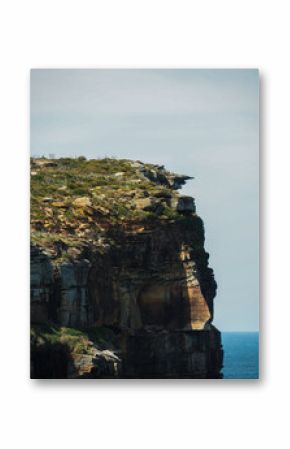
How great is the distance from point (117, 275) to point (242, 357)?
71.7 inches

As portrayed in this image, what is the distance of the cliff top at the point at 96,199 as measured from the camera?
3719cm

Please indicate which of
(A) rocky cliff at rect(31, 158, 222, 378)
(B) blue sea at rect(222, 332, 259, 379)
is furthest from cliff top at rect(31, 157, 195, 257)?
(B) blue sea at rect(222, 332, 259, 379)

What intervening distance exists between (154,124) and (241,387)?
11.0 feet

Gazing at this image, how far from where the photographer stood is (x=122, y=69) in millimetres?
37031

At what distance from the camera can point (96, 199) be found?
3762cm

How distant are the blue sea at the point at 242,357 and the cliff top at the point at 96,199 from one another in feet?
5.57

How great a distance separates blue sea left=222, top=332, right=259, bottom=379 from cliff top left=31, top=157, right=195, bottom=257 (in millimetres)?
1698

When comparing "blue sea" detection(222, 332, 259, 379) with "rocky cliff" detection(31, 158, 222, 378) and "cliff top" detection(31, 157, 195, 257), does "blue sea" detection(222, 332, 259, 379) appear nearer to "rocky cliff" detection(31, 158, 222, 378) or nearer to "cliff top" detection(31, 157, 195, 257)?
"rocky cliff" detection(31, 158, 222, 378)

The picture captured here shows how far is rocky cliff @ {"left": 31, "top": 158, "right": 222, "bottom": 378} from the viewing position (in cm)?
3709

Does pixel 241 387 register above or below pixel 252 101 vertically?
below

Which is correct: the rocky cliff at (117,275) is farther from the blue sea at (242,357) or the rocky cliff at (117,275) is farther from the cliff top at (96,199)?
the blue sea at (242,357)

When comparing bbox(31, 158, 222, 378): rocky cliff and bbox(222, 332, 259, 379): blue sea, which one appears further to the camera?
bbox(31, 158, 222, 378): rocky cliff
